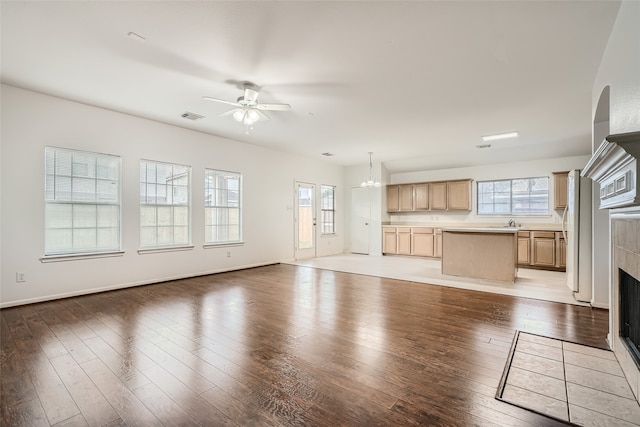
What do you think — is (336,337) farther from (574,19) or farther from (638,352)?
(574,19)

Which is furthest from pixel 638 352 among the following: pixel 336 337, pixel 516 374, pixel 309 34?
pixel 309 34

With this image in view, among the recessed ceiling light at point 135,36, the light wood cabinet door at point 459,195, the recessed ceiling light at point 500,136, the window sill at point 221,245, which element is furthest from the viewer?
the light wood cabinet door at point 459,195

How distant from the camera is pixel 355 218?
9.45m

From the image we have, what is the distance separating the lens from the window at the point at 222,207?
6.06 m

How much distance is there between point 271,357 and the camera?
2.46 metres

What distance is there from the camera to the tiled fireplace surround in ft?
6.30

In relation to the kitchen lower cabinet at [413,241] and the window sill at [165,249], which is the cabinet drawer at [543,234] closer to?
the kitchen lower cabinet at [413,241]

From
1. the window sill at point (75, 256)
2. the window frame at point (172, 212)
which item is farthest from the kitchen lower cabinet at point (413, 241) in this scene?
the window sill at point (75, 256)

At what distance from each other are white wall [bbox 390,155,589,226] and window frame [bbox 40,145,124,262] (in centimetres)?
718

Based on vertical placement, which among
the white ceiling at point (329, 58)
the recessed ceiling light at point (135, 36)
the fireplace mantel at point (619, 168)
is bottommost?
the fireplace mantel at point (619, 168)

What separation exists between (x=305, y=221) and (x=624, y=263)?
6.67 m

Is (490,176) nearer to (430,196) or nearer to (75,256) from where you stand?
(430,196)

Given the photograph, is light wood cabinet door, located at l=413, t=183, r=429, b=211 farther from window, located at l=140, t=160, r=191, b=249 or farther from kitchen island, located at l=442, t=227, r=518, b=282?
window, located at l=140, t=160, r=191, b=249

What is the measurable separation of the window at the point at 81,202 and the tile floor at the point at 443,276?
398cm
